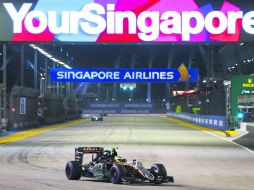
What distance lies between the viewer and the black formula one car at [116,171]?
13.4 metres

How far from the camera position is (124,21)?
2519 cm

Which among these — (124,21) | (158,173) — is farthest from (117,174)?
(124,21)

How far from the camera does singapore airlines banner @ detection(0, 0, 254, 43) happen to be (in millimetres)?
25188

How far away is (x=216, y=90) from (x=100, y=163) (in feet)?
139

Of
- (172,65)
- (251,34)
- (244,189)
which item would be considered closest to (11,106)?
(251,34)

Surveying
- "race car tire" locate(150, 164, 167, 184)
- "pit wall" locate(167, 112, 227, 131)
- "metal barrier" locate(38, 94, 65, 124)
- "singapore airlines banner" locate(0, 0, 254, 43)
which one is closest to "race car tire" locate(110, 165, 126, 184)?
"race car tire" locate(150, 164, 167, 184)

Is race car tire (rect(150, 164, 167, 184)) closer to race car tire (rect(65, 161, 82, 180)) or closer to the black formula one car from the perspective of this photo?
the black formula one car

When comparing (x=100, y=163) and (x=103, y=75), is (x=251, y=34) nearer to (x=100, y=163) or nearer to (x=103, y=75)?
(x=100, y=163)

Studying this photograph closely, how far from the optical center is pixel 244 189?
1314 centimetres

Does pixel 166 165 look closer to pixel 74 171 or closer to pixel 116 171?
pixel 74 171

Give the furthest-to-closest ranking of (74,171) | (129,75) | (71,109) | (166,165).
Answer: (71,109)
(129,75)
(166,165)
(74,171)

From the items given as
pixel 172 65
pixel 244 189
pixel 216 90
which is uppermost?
pixel 172 65

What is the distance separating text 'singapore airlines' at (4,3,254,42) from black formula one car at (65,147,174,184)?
36.2 ft

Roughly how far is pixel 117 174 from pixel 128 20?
12.7m
